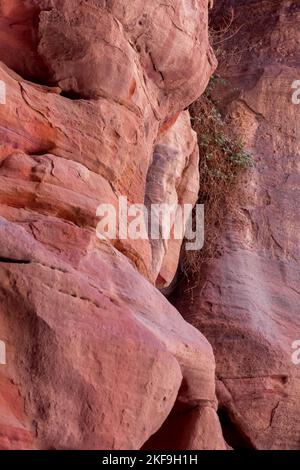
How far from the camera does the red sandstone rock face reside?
16.5ft

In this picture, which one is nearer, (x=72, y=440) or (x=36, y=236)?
(x=72, y=440)

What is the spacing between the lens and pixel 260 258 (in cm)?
957

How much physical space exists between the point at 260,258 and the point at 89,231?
405 cm

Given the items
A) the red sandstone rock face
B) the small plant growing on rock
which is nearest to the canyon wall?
the red sandstone rock face

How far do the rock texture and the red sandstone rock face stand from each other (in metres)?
1.57

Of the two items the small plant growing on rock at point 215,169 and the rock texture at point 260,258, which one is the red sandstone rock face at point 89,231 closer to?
the rock texture at point 260,258

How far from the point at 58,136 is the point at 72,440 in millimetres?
2407

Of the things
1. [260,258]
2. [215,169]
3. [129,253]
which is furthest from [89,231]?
[215,169]

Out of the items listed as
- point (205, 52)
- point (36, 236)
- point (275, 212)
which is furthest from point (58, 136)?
point (275, 212)

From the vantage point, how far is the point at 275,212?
392 inches

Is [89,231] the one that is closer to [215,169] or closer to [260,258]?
[260,258]

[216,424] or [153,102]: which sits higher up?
[153,102]
